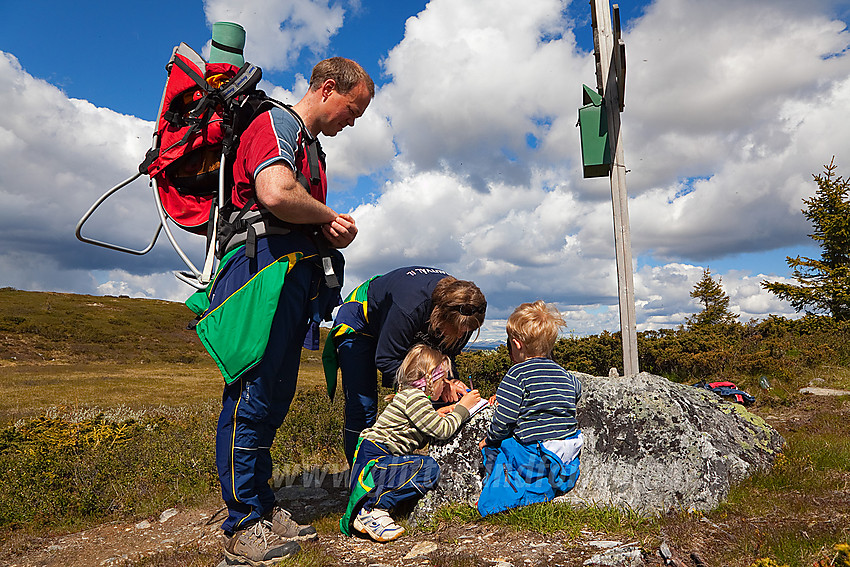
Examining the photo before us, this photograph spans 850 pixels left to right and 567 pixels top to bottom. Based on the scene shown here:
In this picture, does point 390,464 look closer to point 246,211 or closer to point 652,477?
point 652,477

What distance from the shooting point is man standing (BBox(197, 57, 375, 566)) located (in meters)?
3.25

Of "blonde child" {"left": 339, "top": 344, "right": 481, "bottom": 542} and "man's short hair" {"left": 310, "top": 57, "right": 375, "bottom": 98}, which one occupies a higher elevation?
"man's short hair" {"left": 310, "top": 57, "right": 375, "bottom": 98}

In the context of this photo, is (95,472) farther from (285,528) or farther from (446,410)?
(446,410)

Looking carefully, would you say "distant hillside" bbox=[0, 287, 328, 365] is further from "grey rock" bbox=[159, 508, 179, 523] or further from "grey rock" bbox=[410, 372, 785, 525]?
"grey rock" bbox=[410, 372, 785, 525]

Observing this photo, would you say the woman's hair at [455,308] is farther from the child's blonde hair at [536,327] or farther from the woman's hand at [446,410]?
the woman's hand at [446,410]

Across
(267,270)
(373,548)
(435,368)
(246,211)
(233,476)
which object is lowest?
(373,548)

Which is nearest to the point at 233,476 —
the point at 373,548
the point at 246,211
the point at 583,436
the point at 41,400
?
the point at 373,548

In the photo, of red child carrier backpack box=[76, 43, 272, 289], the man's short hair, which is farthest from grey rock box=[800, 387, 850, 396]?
red child carrier backpack box=[76, 43, 272, 289]

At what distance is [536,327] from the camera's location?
12.6 feet

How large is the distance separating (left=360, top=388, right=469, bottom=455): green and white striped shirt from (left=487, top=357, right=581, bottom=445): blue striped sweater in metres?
0.42

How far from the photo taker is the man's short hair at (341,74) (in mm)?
3512

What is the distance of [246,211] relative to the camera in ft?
11.2

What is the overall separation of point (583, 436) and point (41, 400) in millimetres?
22962

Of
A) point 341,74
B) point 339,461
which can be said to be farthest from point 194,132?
point 339,461
